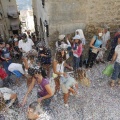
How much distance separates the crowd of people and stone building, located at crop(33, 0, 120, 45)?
47 centimetres

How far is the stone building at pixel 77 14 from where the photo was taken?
268 inches

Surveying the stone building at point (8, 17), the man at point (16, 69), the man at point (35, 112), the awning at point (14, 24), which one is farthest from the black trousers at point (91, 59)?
the awning at point (14, 24)

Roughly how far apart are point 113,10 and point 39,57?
3.24 m

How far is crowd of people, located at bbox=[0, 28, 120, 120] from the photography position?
4.80 m

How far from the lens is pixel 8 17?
17547 millimetres

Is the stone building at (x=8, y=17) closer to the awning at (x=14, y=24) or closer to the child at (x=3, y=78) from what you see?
the awning at (x=14, y=24)

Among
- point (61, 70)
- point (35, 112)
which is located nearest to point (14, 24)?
point (61, 70)

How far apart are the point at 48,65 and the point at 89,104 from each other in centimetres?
199

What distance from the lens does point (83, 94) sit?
6148 mm

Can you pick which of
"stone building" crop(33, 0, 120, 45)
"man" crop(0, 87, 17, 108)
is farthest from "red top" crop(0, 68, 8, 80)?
"stone building" crop(33, 0, 120, 45)

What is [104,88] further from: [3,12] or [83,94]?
[3,12]

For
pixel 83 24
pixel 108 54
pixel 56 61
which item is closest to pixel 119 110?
pixel 56 61

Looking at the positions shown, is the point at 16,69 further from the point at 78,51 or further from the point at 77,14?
the point at 77,14

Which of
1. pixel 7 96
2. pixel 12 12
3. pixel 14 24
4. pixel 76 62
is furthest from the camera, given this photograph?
pixel 14 24
